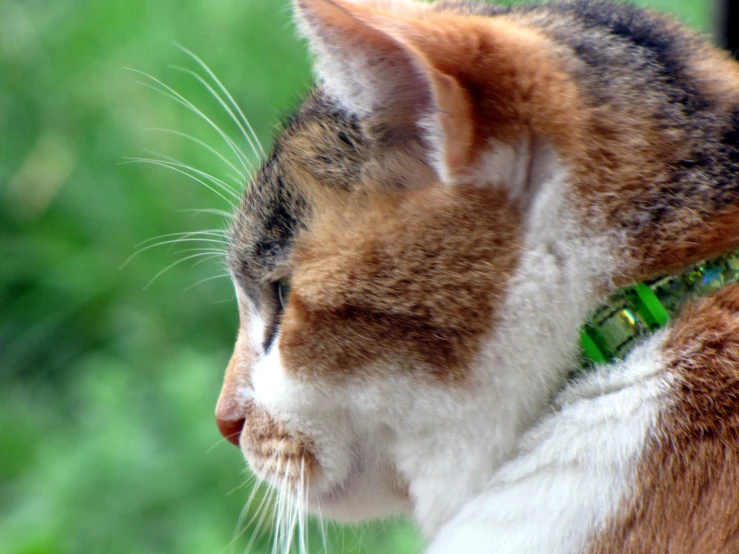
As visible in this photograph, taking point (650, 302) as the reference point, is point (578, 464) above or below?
below

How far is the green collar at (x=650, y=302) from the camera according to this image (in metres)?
0.86

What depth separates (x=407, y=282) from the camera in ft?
2.96

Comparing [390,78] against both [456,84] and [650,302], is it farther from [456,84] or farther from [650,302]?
[650,302]

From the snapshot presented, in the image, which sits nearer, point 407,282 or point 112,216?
point 407,282

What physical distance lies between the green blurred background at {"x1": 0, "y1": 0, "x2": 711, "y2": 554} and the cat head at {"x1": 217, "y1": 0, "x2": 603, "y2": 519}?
77 cm

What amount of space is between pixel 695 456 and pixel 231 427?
557 mm

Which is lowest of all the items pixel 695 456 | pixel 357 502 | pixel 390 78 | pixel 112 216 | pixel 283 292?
pixel 112 216

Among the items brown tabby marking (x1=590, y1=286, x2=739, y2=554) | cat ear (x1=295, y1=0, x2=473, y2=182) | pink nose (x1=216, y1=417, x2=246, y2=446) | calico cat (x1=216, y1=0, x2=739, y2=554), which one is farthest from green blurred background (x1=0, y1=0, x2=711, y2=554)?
brown tabby marking (x1=590, y1=286, x2=739, y2=554)

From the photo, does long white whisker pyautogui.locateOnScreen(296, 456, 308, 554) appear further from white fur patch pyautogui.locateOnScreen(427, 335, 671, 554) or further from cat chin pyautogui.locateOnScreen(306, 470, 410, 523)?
white fur patch pyautogui.locateOnScreen(427, 335, 671, 554)

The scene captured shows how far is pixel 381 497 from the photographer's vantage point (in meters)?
1.06

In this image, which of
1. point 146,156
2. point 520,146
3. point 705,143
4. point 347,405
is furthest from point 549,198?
point 146,156

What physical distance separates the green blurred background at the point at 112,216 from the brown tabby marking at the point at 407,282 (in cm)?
82

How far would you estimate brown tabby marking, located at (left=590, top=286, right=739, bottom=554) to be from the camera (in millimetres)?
792

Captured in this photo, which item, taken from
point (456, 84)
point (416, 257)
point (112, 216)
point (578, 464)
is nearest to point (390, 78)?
point (456, 84)
